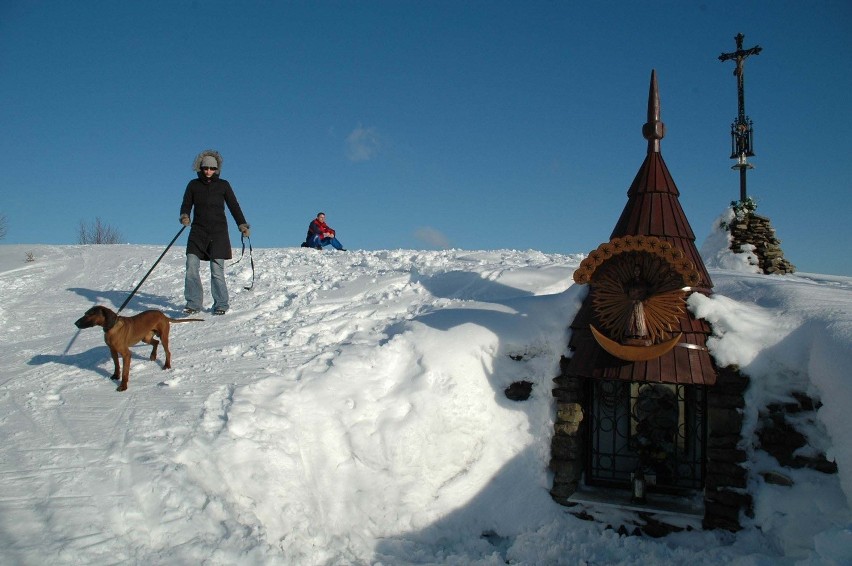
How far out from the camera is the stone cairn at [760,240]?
41.3 feet

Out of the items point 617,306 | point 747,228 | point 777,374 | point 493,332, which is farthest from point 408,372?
point 747,228

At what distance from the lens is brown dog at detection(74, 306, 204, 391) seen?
4.90m

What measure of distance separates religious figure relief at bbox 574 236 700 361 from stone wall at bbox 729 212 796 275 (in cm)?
960

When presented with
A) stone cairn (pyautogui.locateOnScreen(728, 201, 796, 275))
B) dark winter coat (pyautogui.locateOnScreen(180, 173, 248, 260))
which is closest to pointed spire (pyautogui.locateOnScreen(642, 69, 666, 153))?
dark winter coat (pyautogui.locateOnScreen(180, 173, 248, 260))

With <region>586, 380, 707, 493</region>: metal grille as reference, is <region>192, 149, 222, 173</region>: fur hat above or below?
above

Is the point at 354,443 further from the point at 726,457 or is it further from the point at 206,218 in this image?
the point at 206,218

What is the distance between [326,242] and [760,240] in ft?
33.0

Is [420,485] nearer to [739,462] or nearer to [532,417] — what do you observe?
[532,417]

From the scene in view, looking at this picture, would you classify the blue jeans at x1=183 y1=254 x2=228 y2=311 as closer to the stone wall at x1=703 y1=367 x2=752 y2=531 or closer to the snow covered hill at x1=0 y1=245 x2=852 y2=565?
the snow covered hill at x1=0 y1=245 x2=852 y2=565

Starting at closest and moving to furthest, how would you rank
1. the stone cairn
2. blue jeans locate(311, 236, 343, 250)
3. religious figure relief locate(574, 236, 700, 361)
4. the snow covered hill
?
the snow covered hill → religious figure relief locate(574, 236, 700, 361) → the stone cairn → blue jeans locate(311, 236, 343, 250)

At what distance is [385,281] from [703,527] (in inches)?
194

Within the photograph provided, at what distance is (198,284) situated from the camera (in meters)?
7.20

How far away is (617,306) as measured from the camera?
4.52m

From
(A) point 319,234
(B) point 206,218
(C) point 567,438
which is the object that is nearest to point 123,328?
(B) point 206,218
